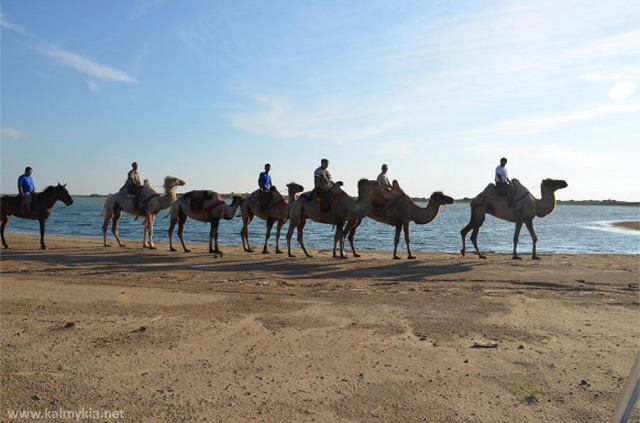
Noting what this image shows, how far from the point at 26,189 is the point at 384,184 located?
13.0 m

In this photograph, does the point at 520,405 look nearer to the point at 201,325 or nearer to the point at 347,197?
the point at 201,325

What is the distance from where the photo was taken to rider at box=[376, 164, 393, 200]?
16.2 metres

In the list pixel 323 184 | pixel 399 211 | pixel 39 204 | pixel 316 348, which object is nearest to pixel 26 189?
pixel 39 204

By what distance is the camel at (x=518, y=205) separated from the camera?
55.0ft

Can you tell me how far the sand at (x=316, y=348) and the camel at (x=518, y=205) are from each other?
6.05 meters

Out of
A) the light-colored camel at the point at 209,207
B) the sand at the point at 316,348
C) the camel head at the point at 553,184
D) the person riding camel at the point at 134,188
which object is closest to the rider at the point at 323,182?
the light-colored camel at the point at 209,207

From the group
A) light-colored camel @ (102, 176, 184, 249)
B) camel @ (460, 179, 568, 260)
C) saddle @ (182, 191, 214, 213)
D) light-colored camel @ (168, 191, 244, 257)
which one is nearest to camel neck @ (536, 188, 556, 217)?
camel @ (460, 179, 568, 260)

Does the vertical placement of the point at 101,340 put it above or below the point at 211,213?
below

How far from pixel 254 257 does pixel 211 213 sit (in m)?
2.53

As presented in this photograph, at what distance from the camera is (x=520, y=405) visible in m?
4.31

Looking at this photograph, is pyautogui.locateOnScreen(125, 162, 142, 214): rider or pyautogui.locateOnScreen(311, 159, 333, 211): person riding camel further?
pyautogui.locateOnScreen(125, 162, 142, 214): rider

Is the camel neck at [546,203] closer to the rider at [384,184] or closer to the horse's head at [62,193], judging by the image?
the rider at [384,184]

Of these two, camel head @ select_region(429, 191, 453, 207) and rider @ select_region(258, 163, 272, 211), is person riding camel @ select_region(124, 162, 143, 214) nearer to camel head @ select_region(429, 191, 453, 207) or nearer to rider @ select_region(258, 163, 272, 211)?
rider @ select_region(258, 163, 272, 211)

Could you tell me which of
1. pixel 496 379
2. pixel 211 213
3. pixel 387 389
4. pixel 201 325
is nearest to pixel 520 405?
pixel 496 379
